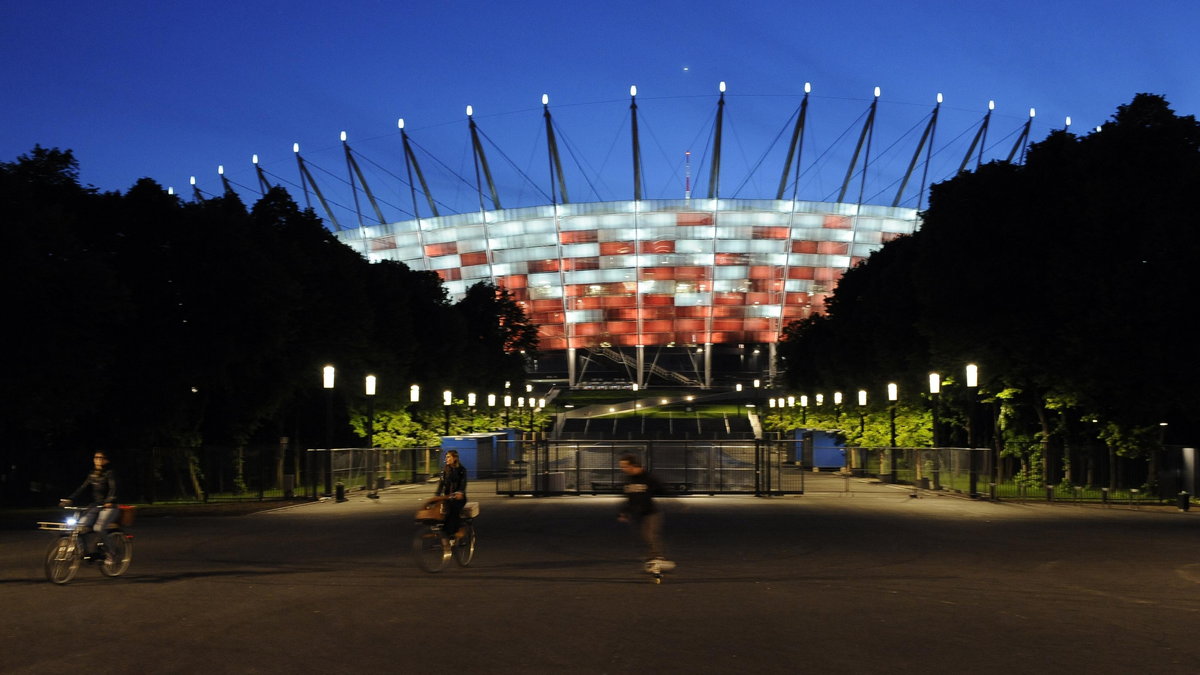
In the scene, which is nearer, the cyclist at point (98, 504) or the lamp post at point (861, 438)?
the cyclist at point (98, 504)

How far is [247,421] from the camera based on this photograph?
54531 mm

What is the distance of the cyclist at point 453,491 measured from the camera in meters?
20.2

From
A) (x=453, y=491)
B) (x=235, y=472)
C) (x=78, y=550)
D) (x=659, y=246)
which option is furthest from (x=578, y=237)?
(x=78, y=550)

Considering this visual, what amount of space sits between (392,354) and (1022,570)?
52.2 m

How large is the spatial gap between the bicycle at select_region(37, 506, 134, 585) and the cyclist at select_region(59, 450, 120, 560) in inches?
2.3

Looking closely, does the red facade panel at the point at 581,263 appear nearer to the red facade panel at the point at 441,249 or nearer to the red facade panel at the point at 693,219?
the red facade panel at the point at 693,219

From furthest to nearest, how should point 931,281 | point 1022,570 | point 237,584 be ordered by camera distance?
point 931,281, point 1022,570, point 237,584

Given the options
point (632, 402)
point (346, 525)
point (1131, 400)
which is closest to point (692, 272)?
point (632, 402)

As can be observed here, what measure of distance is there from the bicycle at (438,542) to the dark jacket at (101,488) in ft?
14.2

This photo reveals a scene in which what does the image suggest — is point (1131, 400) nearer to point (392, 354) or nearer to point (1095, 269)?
point (1095, 269)

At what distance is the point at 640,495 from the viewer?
18891mm

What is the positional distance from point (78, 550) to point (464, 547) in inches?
219

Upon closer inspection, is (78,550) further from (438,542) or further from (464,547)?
(464,547)

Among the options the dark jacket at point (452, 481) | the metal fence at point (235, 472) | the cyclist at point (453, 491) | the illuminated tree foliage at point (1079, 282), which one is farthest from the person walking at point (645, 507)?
the illuminated tree foliage at point (1079, 282)
